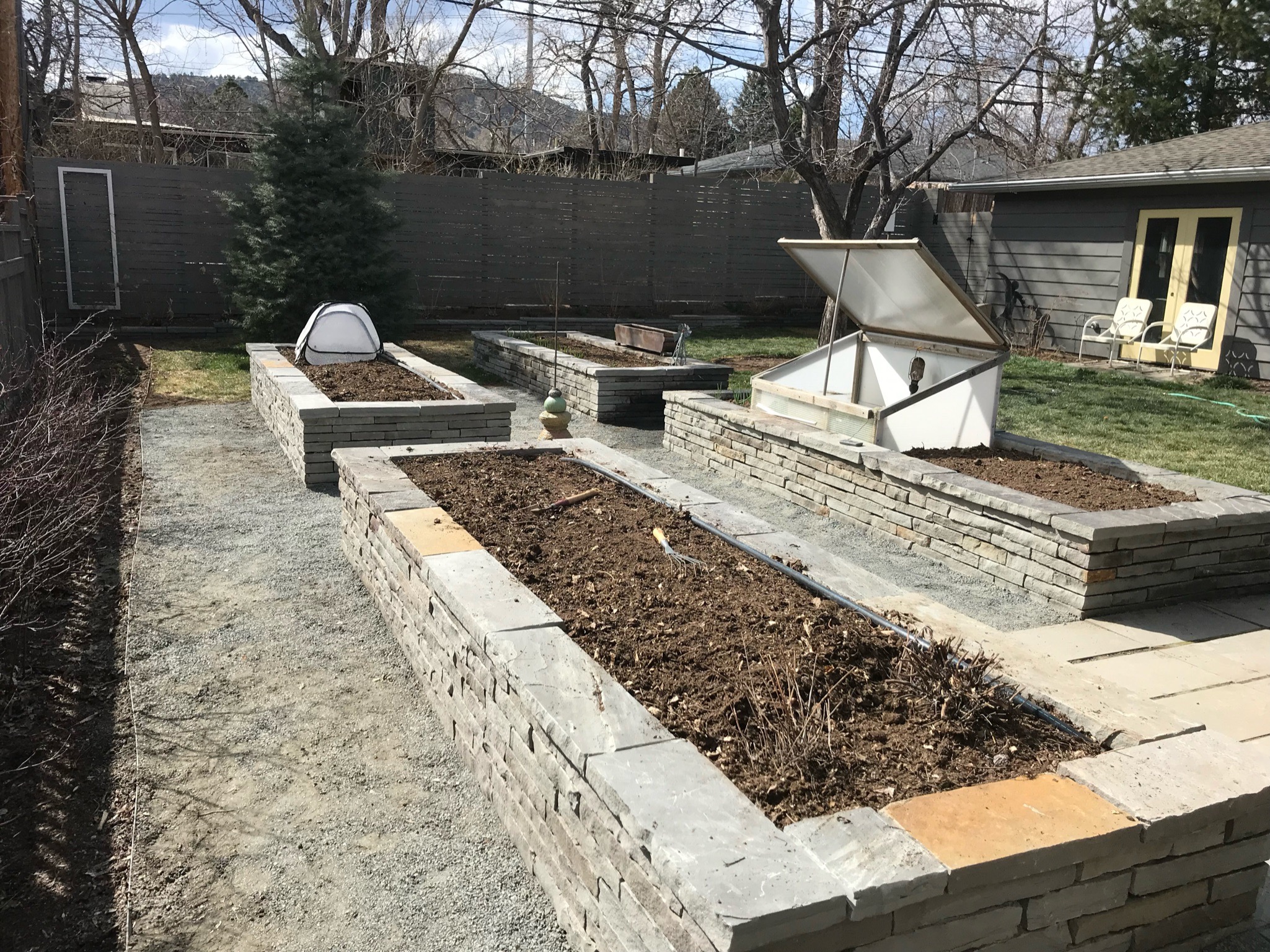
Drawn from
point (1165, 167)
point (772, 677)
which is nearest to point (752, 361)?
point (1165, 167)

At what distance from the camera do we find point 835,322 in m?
6.78

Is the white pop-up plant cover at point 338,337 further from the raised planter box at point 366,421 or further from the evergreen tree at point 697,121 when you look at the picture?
the evergreen tree at point 697,121

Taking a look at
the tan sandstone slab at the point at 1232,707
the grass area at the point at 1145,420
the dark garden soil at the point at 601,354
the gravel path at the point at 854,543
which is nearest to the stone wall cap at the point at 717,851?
the tan sandstone slab at the point at 1232,707

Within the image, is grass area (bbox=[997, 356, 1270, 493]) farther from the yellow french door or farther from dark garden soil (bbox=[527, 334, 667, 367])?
dark garden soil (bbox=[527, 334, 667, 367])

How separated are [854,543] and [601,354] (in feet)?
16.7

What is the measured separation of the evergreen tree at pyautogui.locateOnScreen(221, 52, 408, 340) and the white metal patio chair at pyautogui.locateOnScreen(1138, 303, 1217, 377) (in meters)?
9.32

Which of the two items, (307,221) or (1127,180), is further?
(1127,180)

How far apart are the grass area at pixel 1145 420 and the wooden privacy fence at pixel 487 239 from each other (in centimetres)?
617

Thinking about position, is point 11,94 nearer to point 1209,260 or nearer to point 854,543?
point 854,543

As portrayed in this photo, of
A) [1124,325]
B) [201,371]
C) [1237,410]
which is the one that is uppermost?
[1124,325]

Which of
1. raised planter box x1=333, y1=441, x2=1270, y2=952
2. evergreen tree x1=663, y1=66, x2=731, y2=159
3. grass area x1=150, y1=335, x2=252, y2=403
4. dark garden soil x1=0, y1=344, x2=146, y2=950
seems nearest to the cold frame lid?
raised planter box x1=333, y1=441, x2=1270, y2=952

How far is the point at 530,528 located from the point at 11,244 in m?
6.19

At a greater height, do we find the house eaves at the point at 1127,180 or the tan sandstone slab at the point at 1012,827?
the house eaves at the point at 1127,180

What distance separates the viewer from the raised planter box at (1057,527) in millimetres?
4484
